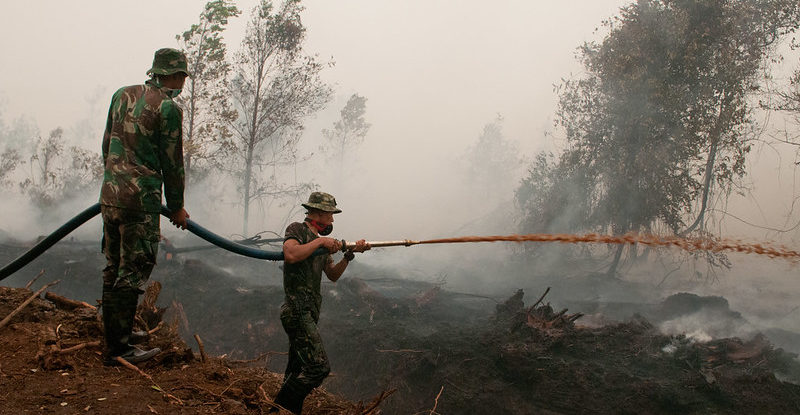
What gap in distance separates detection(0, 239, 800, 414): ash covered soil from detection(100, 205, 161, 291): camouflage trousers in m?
0.62

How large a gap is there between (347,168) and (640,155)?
35.2 metres

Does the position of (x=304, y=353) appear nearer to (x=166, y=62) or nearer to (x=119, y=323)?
(x=119, y=323)

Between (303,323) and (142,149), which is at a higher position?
(142,149)

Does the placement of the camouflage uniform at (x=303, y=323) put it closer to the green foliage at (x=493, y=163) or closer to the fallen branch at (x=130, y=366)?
the fallen branch at (x=130, y=366)

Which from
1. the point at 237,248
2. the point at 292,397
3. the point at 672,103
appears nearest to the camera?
the point at 292,397

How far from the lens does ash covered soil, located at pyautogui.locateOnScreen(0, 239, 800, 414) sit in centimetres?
344

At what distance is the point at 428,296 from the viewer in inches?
538

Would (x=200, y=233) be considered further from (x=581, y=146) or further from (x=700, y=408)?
(x=581, y=146)

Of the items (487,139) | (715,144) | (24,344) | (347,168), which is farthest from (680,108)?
(347,168)

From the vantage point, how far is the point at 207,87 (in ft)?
63.6

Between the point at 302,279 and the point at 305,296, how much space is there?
14 cm

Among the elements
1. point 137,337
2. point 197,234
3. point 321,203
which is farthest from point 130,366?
point 321,203

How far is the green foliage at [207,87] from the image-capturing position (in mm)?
18797

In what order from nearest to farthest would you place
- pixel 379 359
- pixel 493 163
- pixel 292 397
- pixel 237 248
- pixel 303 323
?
pixel 292 397
pixel 303 323
pixel 237 248
pixel 379 359
pixel 493 163
